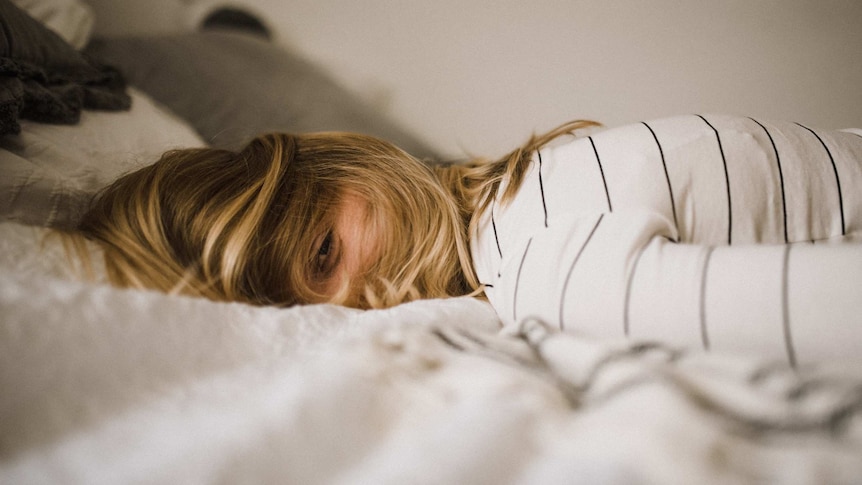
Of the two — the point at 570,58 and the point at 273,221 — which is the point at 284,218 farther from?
the point at 570,58

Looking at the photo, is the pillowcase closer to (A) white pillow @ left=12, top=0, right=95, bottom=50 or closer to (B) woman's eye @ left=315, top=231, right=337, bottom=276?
(A) white pillow @ left=12, top=0, right=95, bottom=50

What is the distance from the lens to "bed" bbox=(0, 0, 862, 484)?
22 centimetres

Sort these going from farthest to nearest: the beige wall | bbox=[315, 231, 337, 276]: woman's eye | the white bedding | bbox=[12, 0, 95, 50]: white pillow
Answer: the beige wall, bbox=[12, 0, 95, 50]: white pillow, bbox=[315, 231, 337, 276]: woman's eye, the white bedding

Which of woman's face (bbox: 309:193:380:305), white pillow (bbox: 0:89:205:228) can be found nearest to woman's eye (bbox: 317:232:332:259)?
woman's face (bbox: 309:193:380:305)

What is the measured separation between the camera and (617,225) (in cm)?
42

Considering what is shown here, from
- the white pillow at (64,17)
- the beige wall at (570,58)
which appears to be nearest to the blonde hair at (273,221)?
the beige wall at (570,58)

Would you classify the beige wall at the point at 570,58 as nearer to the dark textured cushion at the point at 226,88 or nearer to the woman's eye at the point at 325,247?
the dark textured cushion at the point at 226,88

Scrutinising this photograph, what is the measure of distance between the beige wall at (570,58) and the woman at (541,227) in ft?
1.60

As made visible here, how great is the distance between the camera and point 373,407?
0.85 feet

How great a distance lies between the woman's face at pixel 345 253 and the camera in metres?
0.54

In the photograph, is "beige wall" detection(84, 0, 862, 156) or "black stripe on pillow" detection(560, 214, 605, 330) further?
"beige wall" detection(84, 0, 862, 156)

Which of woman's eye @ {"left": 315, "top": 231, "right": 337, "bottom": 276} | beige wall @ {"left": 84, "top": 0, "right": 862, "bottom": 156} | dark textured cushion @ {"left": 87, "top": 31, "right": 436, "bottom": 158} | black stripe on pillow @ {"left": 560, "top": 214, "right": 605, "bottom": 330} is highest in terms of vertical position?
beige wall @ {"left": 84, "top": 0, "right": 862, "bottom": 156}

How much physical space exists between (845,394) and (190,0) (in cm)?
152

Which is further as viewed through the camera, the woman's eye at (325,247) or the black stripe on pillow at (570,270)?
the woman's eye at (325,247)
